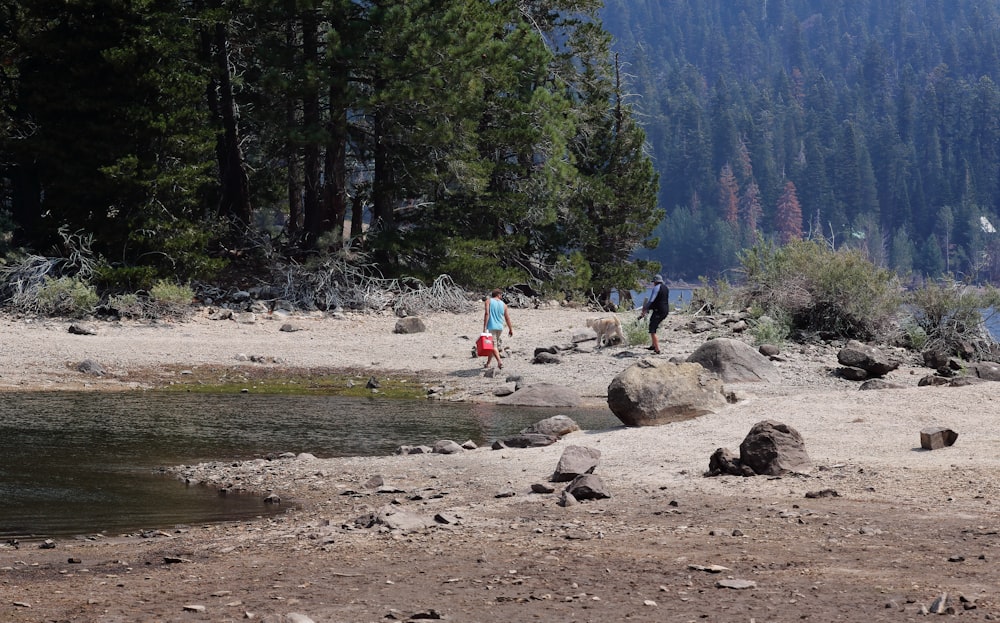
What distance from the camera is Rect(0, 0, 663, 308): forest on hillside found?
27.4 metres

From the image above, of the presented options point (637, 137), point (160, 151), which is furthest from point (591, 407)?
point (637, 137)

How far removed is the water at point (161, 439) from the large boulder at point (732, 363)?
3052mm

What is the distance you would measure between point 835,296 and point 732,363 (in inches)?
253

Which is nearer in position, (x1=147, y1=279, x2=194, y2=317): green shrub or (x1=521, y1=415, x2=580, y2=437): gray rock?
(x1=521, y1=415, x2=580, y2=437): gray rock

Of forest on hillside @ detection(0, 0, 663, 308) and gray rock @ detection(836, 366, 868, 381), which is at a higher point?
forest on hillside @ detection(0, 0, 663, 308)

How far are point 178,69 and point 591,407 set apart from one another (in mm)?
14682

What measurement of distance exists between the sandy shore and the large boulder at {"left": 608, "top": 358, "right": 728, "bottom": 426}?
39 centimetres

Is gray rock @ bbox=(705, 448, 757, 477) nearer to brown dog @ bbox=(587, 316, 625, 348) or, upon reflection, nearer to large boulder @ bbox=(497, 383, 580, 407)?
large boulder @ bbox=(497, 383, 580, 407)

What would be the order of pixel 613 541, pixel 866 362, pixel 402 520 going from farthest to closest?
pixel 866 362 < pixel 402 520 < pixel 613 541

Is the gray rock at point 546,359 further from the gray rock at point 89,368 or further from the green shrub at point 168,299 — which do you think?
the green shrub at point 168,299

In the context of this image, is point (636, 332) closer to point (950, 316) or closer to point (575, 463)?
point (950, 316)

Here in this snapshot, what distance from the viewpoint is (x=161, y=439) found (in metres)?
14.8

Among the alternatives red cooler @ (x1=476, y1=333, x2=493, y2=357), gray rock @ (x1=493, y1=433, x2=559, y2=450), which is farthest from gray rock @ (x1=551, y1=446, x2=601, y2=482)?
red cooler @ (x1=476, y1=333, x2=493, y2=357)

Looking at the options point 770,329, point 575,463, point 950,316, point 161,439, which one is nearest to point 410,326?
point 770,329
